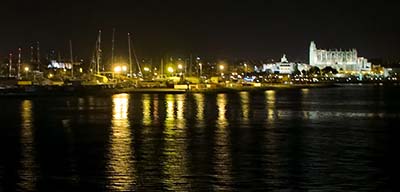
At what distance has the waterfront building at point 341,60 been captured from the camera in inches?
7288

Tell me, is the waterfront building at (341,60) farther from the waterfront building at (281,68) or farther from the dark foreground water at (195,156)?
the dark foreground water at (195,156)

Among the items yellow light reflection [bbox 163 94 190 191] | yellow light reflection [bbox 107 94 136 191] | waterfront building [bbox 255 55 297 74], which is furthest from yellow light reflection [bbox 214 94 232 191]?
waterfront building [bbox 255 55 297 74]

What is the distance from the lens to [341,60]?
187m

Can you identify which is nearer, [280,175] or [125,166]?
[280,175]

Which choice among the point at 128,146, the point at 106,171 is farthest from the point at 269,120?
the point at 106,171

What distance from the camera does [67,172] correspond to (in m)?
11.2

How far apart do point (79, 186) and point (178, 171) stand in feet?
6.87

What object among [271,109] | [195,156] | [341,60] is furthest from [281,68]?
[195,156]

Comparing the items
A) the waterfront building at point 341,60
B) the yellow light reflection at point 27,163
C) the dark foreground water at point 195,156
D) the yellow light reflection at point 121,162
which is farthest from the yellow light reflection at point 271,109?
the waterfront building at point 341,60

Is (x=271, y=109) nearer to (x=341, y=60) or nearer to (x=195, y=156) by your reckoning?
(x=195, y=156)

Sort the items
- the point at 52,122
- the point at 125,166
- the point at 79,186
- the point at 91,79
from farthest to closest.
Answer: the point at 91,79 → the point at 52,122 → the point at 125,166 → the point at 79,186

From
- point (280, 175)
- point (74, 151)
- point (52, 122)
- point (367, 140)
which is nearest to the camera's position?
point (280, 175)

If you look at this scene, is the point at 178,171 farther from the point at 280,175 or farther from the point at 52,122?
the point at 52,122

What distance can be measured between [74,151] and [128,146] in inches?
55.3
